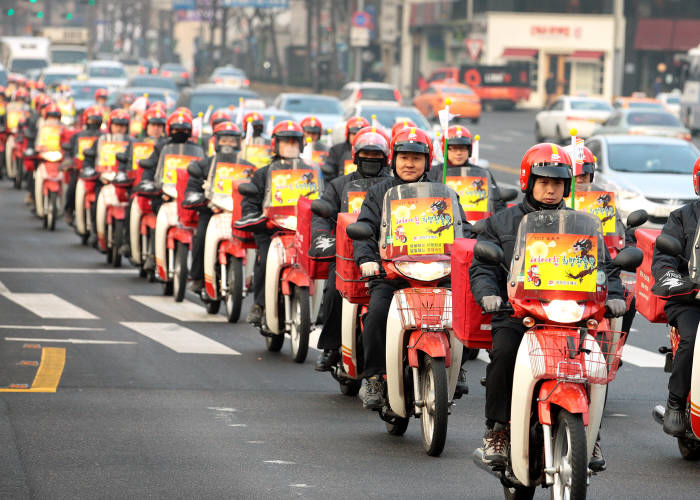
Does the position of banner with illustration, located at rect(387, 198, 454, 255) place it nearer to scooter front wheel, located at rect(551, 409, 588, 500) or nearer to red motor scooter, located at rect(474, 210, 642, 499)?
red motor scooter, located at rect(474, 210, 642, 499)

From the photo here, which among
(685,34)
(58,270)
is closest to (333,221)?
(58,270)

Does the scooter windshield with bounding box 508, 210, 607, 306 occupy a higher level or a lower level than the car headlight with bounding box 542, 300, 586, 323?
higher

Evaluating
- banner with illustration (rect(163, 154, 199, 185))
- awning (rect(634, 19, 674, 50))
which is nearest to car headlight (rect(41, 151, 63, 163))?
banner with illustration (rect(163, 154, 199, 185))

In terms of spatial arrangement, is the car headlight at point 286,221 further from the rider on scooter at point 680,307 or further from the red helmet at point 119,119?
the red helmet at point 119,119

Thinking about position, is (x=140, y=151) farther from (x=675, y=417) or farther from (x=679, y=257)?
(x=675, y=417)

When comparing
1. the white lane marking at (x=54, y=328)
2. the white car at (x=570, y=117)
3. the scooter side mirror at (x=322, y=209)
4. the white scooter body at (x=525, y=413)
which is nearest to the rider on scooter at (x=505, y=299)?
the white scooter body at (x=525, y=413)

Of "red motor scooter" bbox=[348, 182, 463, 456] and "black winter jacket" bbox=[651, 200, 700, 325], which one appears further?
"red motor scooter" bbox=[348, 182, 463, 456]

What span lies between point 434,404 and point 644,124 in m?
32.5

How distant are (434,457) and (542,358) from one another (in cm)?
196

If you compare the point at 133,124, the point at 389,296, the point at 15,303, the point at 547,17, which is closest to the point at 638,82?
the point at 547,17

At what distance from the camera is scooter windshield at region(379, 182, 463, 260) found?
9438mm

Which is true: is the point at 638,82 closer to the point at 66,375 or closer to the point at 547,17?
the point at 547,17

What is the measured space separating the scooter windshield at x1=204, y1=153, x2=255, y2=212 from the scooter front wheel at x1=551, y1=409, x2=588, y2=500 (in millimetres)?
8317

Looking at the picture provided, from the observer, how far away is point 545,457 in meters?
7.35
